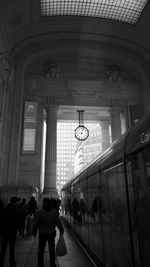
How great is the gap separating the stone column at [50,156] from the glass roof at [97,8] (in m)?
8.78

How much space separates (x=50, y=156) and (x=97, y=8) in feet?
47.2

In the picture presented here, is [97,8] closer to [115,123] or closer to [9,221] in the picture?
[115,123]

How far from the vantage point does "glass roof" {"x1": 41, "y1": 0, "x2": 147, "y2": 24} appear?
2011cm

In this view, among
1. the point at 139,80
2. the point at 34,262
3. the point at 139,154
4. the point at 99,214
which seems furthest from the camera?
the point at 139,80

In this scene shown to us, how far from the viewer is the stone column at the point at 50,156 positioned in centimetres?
2089

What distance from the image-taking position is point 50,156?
22203mm

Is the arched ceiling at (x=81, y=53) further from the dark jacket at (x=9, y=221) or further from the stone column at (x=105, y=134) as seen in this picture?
the dark jacket at (x=9, y=221)

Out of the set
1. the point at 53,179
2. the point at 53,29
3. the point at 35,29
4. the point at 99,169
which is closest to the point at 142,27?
the point at 53,29

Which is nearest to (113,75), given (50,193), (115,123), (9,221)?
(115,123)

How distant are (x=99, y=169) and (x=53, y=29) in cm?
1913

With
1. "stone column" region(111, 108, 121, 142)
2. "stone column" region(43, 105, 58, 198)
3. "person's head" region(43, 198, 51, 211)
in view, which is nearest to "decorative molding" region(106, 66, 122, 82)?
"stone column" region(111, 108, 121, 142)

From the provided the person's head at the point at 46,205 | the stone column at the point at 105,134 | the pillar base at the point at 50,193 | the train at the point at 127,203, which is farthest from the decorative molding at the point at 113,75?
the person's head at the point at 46,205

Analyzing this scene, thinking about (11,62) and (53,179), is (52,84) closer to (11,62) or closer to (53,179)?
(11,62)

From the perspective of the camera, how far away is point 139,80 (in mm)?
24734
